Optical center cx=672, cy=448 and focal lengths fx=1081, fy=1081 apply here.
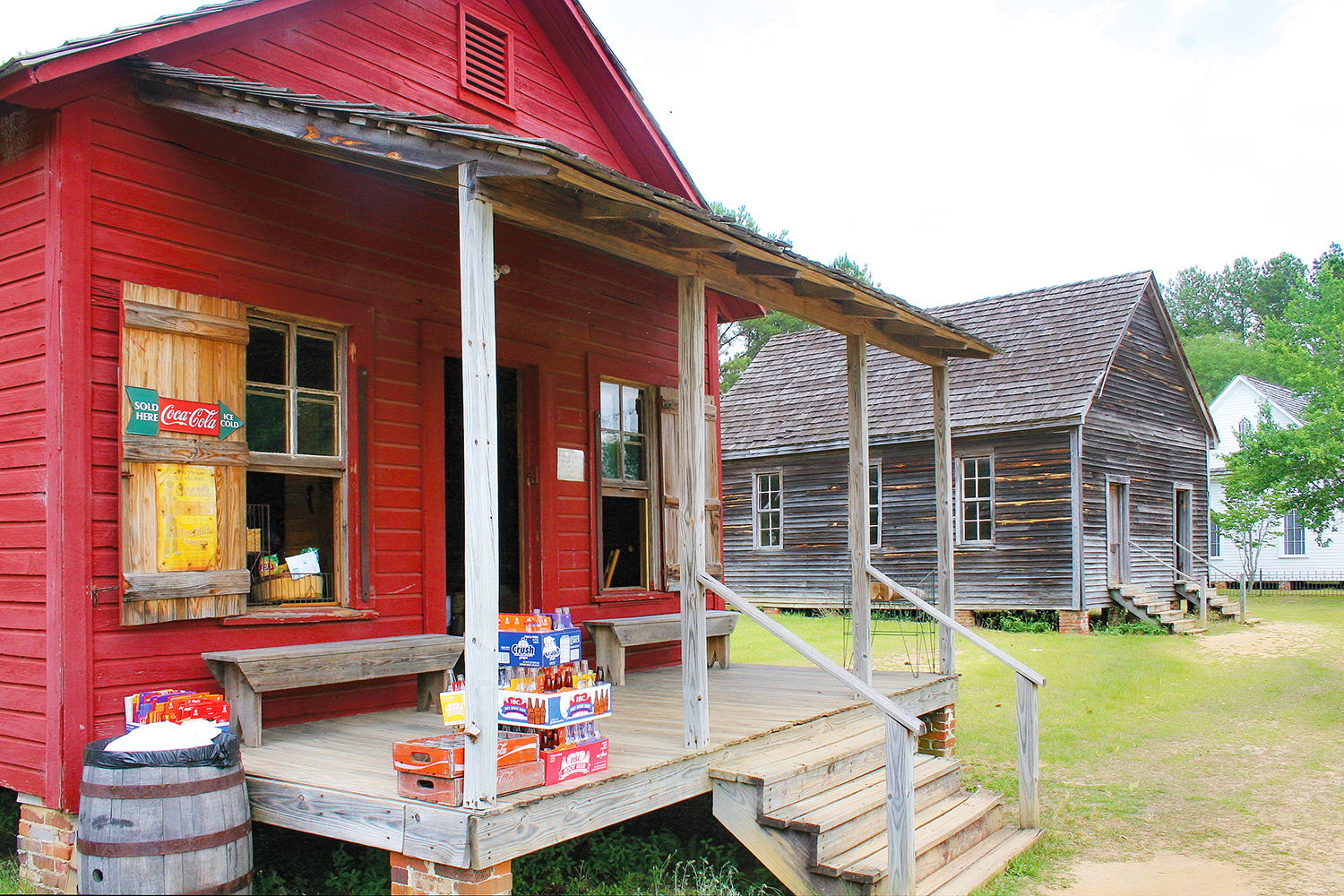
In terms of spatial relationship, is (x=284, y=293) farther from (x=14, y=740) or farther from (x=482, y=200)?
(x=14, y=740)

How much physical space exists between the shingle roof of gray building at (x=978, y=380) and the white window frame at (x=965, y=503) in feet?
2.02

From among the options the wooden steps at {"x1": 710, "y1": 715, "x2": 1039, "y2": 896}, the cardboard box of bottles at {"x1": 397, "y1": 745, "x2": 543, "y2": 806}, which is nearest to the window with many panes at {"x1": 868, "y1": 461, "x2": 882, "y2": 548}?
the wooden steps at {"x1": 710, "y1": 715, "x2": 1039, "y2": 896}

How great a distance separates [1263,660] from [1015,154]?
59.2 metres

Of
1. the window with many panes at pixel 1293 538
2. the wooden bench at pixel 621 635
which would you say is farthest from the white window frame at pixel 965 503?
the window with many panes at pixel 1293 538

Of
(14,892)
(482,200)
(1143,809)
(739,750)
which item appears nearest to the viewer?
(482,200)

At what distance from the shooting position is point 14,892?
5.01 m

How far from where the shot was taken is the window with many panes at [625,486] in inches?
342

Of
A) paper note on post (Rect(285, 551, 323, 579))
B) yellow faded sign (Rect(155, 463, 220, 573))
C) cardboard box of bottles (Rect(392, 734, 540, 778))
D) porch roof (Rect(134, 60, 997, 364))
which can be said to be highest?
porch roof (Rect(134, 60, 997, 364))

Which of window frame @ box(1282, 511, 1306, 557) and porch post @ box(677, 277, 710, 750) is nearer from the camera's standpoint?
porch post @ box(677, 277, 710, 750)

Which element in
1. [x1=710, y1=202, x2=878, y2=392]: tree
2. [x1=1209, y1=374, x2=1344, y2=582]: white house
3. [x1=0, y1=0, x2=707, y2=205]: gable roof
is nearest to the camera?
[x1=0, y1=0, x2=707, y2=205]: gable roof

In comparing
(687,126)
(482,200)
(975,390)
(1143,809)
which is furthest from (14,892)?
(687,126)

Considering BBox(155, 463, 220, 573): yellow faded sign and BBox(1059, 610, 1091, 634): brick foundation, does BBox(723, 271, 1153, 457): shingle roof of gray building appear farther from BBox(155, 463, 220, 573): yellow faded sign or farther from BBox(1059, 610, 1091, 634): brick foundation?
BBox(155, 463, 220, 573): yellow faded sign

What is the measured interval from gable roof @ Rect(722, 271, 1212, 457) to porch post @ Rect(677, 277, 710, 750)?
40.9 ft

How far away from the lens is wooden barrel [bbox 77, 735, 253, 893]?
4.32 meters
